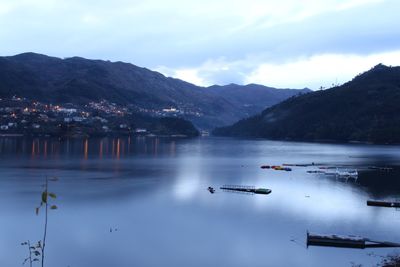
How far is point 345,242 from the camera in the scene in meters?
32.3

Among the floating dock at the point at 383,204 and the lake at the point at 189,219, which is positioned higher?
the floating dock at the point at 383,204

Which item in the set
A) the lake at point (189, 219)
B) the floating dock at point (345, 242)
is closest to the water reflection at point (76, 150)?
the lake at point (189, 219)

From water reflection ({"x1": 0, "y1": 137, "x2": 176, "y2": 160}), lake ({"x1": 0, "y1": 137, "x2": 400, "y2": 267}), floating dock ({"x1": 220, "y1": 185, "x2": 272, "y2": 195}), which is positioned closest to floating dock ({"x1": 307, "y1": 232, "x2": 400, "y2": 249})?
lake ({"x1": 0, "y1": 137, "x2": 400, "y2": 267})

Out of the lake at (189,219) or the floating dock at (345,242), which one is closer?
the lake at (189,219)

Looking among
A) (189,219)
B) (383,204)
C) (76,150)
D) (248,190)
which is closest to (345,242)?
(189,219)

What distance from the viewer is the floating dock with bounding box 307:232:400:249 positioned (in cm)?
3222

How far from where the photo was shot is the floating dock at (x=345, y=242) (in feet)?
106

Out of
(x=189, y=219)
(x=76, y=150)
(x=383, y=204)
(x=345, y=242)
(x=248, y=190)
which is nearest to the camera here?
(x=345, y=242)

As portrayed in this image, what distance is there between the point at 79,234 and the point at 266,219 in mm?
16878

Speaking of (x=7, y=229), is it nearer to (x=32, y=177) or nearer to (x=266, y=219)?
(x=266, y=219)

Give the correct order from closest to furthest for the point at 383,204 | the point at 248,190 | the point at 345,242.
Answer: the point at 345,242 → the point at 383,204 → the point at 248,190

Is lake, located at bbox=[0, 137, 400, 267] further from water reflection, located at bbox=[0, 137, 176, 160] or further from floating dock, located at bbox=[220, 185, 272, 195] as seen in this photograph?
water reflection, located at bbox=[0, 137, 176, 160]

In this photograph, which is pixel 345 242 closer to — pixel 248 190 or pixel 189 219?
pixel 189 219

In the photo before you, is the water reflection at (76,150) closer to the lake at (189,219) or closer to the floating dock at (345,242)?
the lake at (189,219)
